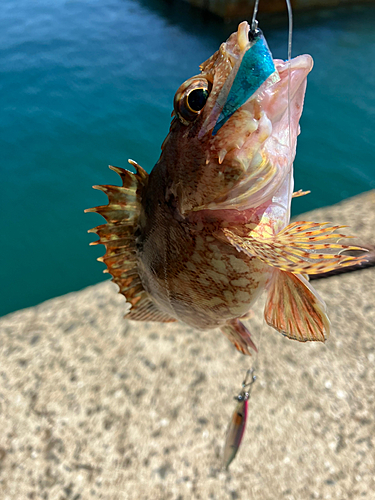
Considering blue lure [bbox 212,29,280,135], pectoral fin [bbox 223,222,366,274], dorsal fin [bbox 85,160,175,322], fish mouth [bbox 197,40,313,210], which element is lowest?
dorsal fin [bbox 85,160,175,322]

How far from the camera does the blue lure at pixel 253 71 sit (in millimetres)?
994

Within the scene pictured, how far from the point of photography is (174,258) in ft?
4.72

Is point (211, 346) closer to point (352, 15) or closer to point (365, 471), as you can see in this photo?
point (365, 471)

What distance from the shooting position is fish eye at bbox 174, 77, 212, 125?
109 cm

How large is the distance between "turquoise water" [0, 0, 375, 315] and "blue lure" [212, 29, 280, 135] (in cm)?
552

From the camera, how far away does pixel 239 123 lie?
1045mm

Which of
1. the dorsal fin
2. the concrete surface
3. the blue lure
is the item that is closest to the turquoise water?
the concrete surface

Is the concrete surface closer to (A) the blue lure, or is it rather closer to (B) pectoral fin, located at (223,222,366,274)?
(B) pectoral fin, located at (223,222,366,274)

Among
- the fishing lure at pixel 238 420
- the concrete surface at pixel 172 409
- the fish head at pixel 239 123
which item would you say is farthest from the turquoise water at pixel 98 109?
the fish head at pixel 239 123

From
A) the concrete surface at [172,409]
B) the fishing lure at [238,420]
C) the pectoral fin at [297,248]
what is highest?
the pectoral fin at [297,248]

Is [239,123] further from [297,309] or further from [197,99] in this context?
[297,309]

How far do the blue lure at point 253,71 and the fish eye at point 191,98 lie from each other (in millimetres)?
105

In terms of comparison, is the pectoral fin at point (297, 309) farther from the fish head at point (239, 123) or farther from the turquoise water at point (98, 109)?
the turquoise water at point (98, 109)

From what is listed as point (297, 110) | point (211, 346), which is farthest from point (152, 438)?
point (297, 110)
